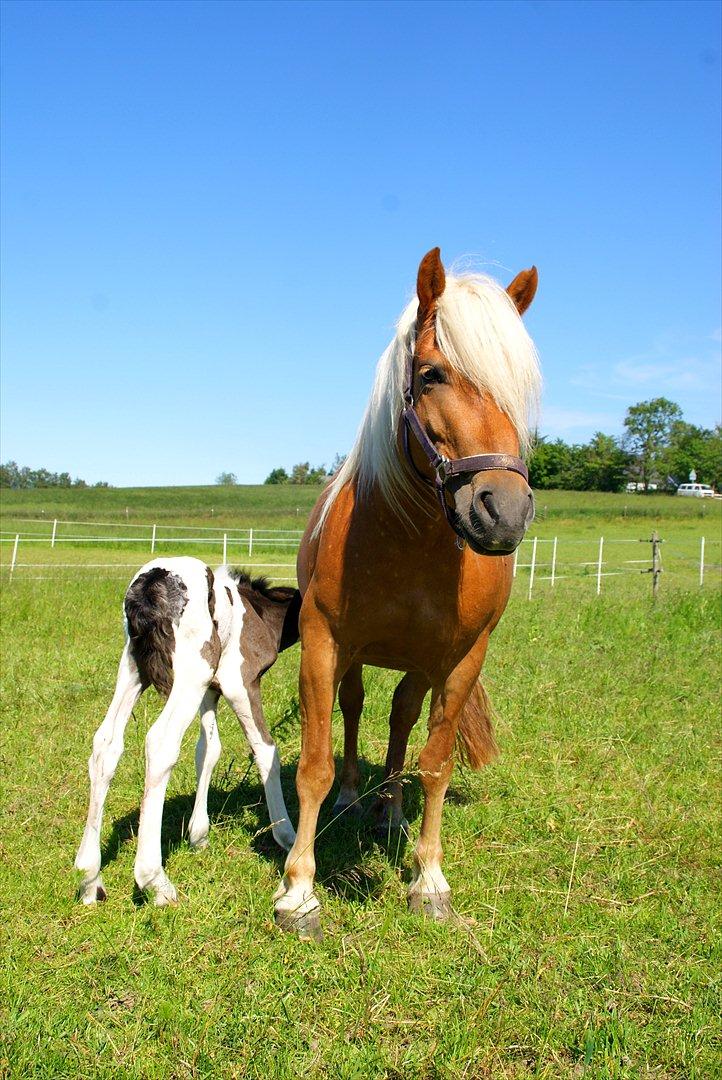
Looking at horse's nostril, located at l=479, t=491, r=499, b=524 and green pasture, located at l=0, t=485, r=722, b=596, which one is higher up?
horse's nostril, located at l=479, t=491, r=499, b=524

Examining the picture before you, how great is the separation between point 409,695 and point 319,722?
122 cm

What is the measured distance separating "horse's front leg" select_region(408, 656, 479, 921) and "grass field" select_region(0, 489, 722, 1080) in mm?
116

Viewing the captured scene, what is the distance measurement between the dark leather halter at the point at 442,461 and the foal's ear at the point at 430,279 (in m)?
0.20

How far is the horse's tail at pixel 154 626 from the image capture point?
149 inches

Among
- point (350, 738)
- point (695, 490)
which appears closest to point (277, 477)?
point (695, 490)

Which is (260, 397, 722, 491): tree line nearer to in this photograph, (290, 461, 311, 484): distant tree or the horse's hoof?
(290, 461, 311, 484): distant tree

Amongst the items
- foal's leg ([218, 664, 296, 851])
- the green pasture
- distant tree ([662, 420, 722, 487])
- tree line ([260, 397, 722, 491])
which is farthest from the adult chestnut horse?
distant tree ([662, 420, 722, 487])

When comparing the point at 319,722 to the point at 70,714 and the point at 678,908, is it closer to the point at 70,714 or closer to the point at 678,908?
the point at 678,908

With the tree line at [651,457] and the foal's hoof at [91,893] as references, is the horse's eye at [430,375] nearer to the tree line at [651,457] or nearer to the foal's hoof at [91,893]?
the foal's hoof at [91,893]

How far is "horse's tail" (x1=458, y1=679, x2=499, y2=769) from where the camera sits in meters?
4.88

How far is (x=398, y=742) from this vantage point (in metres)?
4.71

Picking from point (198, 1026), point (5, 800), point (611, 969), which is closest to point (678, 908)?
point (611, 969)

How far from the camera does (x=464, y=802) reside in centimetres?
505

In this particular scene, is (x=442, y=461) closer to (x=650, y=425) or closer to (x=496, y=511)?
(x=496, y=511)
